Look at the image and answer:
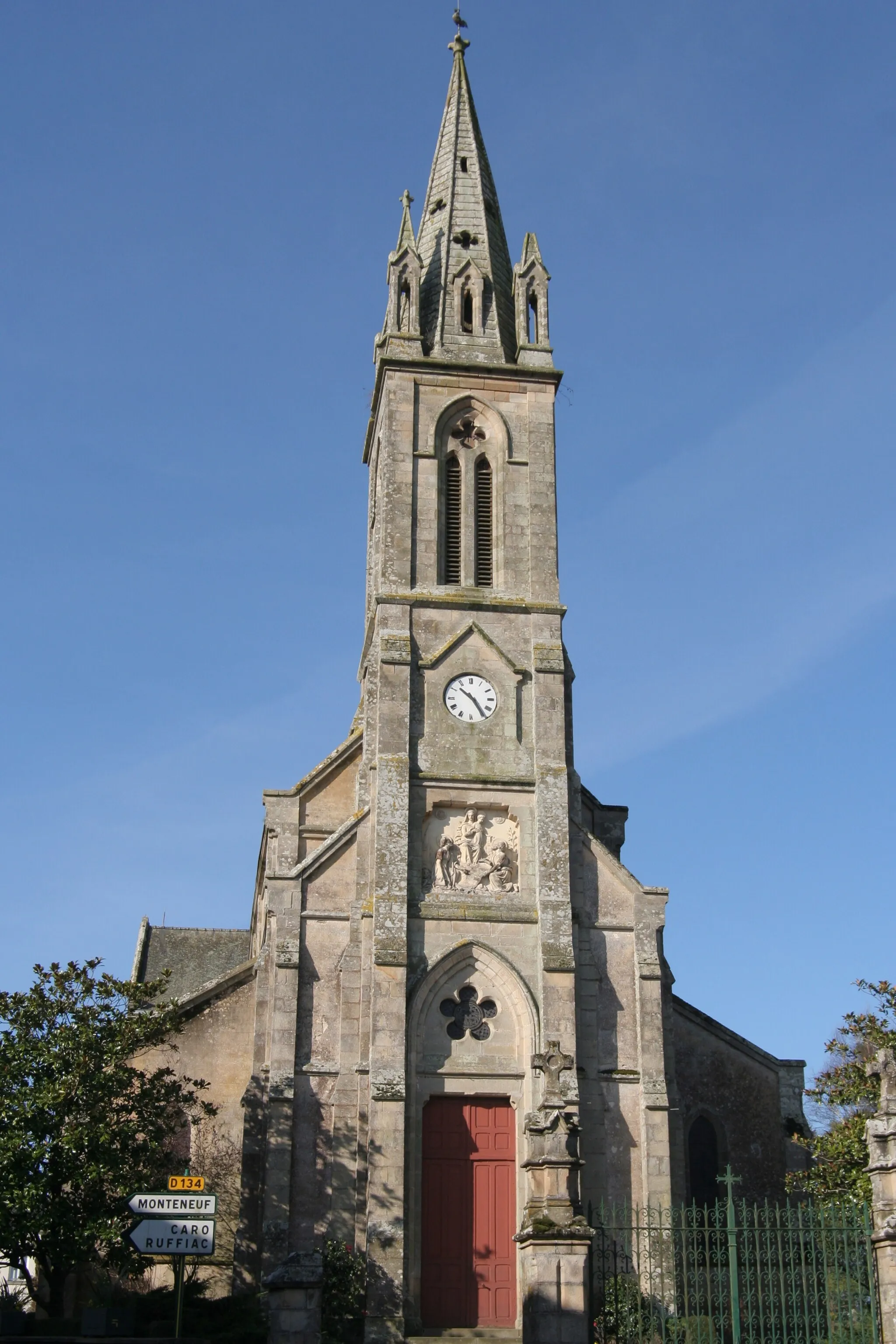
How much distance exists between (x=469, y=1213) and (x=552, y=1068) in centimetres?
693

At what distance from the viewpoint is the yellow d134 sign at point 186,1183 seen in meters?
19.0

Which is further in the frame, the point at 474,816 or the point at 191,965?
the point at 191,965

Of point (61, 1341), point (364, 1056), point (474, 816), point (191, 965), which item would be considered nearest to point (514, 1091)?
point (364, 1056)

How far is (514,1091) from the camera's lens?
28.2m

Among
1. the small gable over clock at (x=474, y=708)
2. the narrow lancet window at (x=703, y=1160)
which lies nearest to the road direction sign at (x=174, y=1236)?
the small gable over clock at (x=474, y=708)

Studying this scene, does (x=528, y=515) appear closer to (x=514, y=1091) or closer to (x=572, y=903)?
(x=572, y=903)

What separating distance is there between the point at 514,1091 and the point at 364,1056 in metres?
2.91

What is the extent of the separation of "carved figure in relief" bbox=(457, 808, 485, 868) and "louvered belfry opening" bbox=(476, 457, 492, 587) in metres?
5.23

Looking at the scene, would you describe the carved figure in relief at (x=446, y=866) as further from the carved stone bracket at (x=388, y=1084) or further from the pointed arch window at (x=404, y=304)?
the pointed arch window at (x=404, y=304)

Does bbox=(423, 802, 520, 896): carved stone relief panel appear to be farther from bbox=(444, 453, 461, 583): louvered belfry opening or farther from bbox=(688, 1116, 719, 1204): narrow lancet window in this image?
bbox=(688, 1116, 719, 1204): narrow lancet window

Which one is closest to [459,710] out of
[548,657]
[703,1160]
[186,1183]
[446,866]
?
[548,657]

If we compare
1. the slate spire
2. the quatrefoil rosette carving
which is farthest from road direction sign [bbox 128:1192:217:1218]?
the slate spire

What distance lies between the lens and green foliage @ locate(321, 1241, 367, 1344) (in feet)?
82.5

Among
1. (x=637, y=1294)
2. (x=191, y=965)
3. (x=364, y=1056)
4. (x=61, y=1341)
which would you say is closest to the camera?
(x=61, y=1341)
